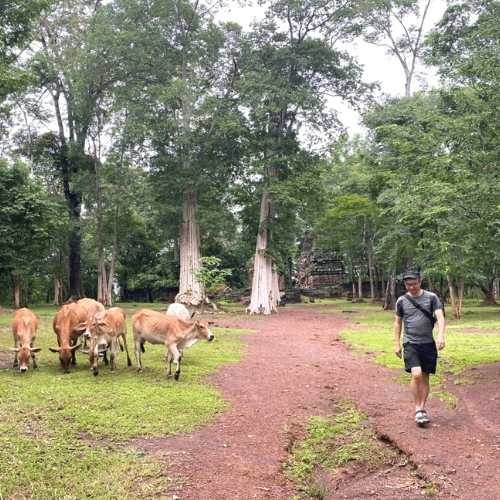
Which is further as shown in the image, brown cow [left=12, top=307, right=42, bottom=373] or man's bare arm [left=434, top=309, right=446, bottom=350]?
brown cow [left=12, top=307, right=42, bottom=373]

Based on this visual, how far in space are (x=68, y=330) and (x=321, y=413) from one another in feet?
15.6

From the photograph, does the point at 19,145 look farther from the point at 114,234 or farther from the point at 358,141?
the point at 358,141

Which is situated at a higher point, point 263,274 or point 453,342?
point 263,274

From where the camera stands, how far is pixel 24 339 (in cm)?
977

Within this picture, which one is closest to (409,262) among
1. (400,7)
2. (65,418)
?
(400,7)

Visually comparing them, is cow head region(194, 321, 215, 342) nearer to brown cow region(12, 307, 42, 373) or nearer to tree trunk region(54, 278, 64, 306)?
brown cow region(12, 307, 42, 373)

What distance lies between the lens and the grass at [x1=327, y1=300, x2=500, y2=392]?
37.7 ft

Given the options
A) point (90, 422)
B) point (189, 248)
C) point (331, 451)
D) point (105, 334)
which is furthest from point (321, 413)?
point (189, 248)

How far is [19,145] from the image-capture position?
101 ft

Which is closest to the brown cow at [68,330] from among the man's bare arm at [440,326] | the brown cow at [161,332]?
the brown cow at [161,332]

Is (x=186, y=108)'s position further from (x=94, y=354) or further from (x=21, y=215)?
(x=94, y=354)

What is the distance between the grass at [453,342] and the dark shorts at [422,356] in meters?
1.55

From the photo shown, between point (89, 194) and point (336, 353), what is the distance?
63.8 feet

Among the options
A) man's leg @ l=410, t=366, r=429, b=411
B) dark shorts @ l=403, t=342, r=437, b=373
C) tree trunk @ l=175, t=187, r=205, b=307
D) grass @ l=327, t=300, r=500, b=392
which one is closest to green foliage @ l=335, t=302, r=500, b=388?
grass @ l=327, t=300, r=500, b=392
